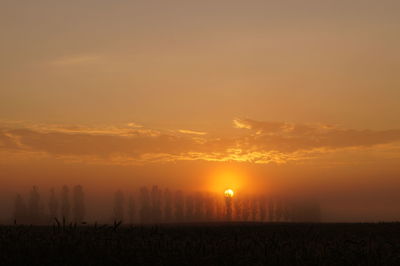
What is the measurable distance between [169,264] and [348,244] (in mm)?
7103

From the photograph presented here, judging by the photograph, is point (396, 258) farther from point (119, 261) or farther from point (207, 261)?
point (119, 261)

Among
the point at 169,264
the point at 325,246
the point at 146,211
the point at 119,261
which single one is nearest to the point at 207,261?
the point at 169,264

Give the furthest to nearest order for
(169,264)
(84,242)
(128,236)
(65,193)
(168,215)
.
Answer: (168,215)
(65,193)
(128,236)
(84,242)
(169,264)

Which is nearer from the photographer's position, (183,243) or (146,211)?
(183,243)

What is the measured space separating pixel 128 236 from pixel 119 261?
9.17 ft

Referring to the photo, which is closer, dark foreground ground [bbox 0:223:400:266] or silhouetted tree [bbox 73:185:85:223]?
dark foreground ground [bbox 0:223:400:266]

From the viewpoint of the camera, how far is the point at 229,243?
758 inches

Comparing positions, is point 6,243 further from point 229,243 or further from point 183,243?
point 229,243

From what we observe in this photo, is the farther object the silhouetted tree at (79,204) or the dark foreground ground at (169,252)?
the silhouetted tree at (79,204)

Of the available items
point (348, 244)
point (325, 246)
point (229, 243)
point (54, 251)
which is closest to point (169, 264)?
point (229, 243)

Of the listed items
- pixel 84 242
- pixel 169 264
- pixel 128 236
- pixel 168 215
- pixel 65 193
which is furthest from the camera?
pixel 168 215

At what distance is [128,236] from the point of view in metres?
20.2

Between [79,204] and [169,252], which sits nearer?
[169,252]

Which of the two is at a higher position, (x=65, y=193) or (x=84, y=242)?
(x=65, y=193)
